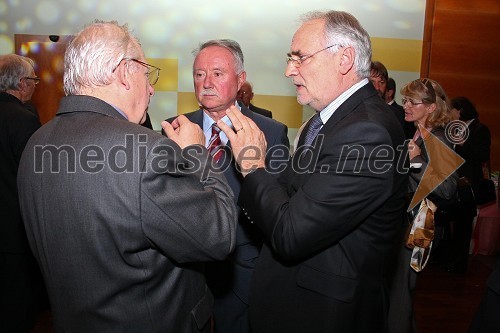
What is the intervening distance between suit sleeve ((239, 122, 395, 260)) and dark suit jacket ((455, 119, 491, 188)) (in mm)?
3193

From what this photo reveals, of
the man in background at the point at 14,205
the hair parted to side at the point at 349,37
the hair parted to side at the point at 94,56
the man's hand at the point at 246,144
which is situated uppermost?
the hair parted to side at the point at 349,37

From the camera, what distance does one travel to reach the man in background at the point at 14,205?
9.27 feet

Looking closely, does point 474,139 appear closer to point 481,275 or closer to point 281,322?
point 481,275

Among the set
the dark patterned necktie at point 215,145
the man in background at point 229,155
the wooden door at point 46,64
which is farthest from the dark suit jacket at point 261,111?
the dark patterned necktie at point 215,145

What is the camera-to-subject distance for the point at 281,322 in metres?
1.55

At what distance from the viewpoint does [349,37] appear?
152 centimetres

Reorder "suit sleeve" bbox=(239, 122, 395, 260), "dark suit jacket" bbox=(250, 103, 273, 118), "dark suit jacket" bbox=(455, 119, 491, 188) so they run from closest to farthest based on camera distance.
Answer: "suit sleeve" bbox=(239, 122, 395, 260) → "dark suit jacket" bbox=(455, 119, 491, 188) → "dark suit jacket" bbox=(250, 103, 273, 118)

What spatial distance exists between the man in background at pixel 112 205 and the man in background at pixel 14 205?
1703 mm

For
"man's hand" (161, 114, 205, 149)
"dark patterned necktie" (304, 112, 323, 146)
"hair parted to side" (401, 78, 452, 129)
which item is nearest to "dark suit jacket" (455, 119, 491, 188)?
"hair parted to side" (401, 78, 452, 129)

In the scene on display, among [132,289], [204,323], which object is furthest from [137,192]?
[204,323]

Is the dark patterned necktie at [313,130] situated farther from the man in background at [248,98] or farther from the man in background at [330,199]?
the man in background at [248,98]

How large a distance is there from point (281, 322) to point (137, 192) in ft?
2.27

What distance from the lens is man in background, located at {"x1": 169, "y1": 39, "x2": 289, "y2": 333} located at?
A: 2.10 m

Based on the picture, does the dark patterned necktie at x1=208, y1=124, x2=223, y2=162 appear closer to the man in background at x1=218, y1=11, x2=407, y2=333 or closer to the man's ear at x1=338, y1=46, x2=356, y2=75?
the man in background at x1=218, y1=11, x2=407, y2=333
